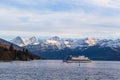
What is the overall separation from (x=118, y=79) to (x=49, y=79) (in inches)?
872

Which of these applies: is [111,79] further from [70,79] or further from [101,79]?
[70,79]

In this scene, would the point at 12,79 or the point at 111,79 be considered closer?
the point at 12,79

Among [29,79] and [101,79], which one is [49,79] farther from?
[101,79]

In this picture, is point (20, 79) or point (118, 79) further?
point (118, 79)

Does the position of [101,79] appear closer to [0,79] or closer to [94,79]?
[94,79]

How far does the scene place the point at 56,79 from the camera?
401 ft

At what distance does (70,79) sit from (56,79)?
4.27 metres

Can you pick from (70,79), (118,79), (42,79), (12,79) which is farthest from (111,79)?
(12,79)

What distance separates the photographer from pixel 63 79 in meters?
122

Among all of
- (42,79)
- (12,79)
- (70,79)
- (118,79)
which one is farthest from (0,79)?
(118,79)

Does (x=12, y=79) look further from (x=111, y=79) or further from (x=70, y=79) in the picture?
(x=111, y=79)

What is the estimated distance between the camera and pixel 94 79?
125 m

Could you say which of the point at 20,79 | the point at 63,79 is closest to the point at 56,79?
the point at 63,79

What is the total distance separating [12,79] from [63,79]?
15.6 meters
